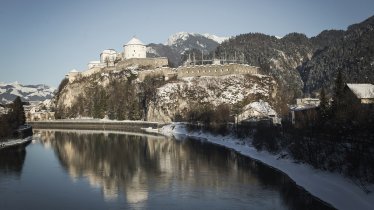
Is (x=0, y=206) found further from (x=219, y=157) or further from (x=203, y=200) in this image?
(x=219, y=157)

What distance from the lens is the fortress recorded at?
10744 cm

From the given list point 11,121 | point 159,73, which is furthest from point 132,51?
point 11,121

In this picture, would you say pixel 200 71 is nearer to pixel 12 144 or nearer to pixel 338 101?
pixel 12 144

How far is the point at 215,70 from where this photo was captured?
107m

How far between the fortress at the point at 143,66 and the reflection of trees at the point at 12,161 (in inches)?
2123

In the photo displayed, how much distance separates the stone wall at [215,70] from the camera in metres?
106

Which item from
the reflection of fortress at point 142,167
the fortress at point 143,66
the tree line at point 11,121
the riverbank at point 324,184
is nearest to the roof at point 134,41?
the fortress at point 143,66

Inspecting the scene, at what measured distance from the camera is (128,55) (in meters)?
136

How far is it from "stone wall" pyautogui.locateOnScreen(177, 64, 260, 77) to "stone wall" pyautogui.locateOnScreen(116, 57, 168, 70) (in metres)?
16.9

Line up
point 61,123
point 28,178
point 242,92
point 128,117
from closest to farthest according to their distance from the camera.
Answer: point 28,178, point 242,92, point 128,117, point 61,123

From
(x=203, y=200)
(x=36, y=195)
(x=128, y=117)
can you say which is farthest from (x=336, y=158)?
(x=128, y=117)

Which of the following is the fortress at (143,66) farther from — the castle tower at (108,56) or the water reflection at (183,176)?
the water reflection at (183,176)

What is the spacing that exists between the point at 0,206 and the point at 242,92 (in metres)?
74.9

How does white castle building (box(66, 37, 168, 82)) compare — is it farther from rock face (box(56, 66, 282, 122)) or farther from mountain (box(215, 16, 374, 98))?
mountain (box(215, 16, 374, 98))
